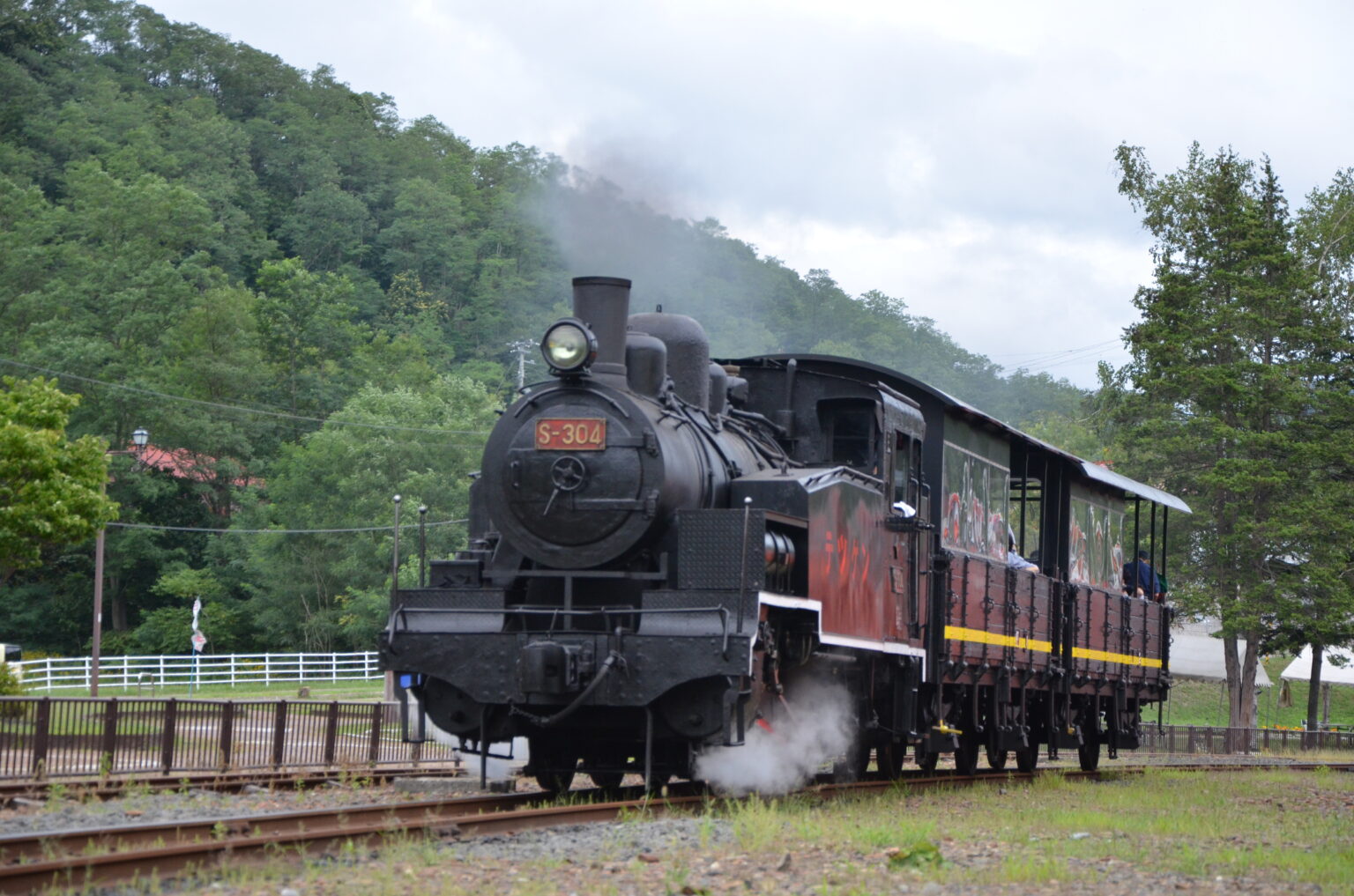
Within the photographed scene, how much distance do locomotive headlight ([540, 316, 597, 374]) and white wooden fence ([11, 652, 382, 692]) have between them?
84.2 ft

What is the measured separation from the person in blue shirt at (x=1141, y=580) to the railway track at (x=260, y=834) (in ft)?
42.0

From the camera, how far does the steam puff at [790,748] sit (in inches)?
492

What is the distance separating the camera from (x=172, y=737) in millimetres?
15062

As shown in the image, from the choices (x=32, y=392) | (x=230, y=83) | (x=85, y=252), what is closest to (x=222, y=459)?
(x=85, y=252)

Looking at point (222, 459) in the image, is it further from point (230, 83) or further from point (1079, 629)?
point (230, 83)

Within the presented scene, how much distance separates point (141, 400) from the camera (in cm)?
6000

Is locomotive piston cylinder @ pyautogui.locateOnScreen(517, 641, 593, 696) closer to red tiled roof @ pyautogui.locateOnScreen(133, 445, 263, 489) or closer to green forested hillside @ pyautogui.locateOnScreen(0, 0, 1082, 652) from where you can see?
green forested hillside @ pyautogui.locateOnScreen(0, 0, 1082, 652)

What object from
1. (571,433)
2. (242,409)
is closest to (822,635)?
(571,433)

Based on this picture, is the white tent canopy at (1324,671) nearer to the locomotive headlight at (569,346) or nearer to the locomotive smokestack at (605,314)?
the locomotive smokestack at (605,314)

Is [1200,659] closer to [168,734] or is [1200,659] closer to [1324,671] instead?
[1324,671]

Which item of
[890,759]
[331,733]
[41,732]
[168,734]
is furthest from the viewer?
[331,733]

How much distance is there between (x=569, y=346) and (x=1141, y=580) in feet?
50.4

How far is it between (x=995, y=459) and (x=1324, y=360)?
24782 mm

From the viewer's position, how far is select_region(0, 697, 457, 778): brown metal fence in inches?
558
